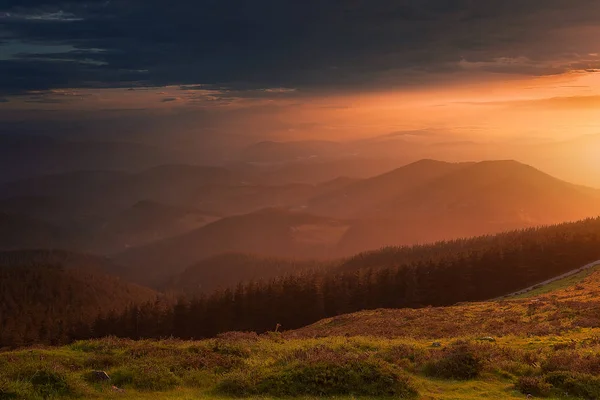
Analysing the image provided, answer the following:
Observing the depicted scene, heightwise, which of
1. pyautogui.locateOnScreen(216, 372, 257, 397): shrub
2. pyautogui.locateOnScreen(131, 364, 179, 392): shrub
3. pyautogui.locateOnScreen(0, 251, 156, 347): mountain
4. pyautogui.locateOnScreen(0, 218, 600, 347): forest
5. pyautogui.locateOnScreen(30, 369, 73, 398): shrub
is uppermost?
pyautogui.locateOnScreen(30, 369, 73, 398): shrub

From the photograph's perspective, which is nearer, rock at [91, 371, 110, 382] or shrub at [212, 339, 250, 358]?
rock at [91, 371, 110, 382]

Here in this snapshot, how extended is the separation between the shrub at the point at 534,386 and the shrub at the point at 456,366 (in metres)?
1.62

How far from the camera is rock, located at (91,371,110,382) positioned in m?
18.5

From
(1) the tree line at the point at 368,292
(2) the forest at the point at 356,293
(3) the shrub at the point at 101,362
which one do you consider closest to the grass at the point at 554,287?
(1) the tree line at the point at 368,292

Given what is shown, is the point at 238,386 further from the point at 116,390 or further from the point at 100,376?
the point at 100,376

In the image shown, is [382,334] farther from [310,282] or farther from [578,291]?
[310,282]

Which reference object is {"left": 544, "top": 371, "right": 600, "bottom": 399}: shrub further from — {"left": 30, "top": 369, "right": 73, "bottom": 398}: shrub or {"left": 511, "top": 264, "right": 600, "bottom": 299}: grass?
{"left": 511, "top": 264, "right": 600, "bottom": 299}: grass

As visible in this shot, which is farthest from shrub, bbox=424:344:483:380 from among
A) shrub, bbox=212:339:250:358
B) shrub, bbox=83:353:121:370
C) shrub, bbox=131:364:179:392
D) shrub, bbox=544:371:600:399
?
shrub, bbox=83:353:121:370

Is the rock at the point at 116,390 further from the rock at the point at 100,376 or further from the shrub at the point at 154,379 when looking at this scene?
the rock at the point at 100,376

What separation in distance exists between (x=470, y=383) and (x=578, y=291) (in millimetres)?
37745

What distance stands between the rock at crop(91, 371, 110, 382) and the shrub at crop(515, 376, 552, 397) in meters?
14.3

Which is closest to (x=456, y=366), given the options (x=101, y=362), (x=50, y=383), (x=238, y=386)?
(x=238, y=386)

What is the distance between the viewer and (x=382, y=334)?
115 ft

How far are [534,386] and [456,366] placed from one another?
2.75 metres
